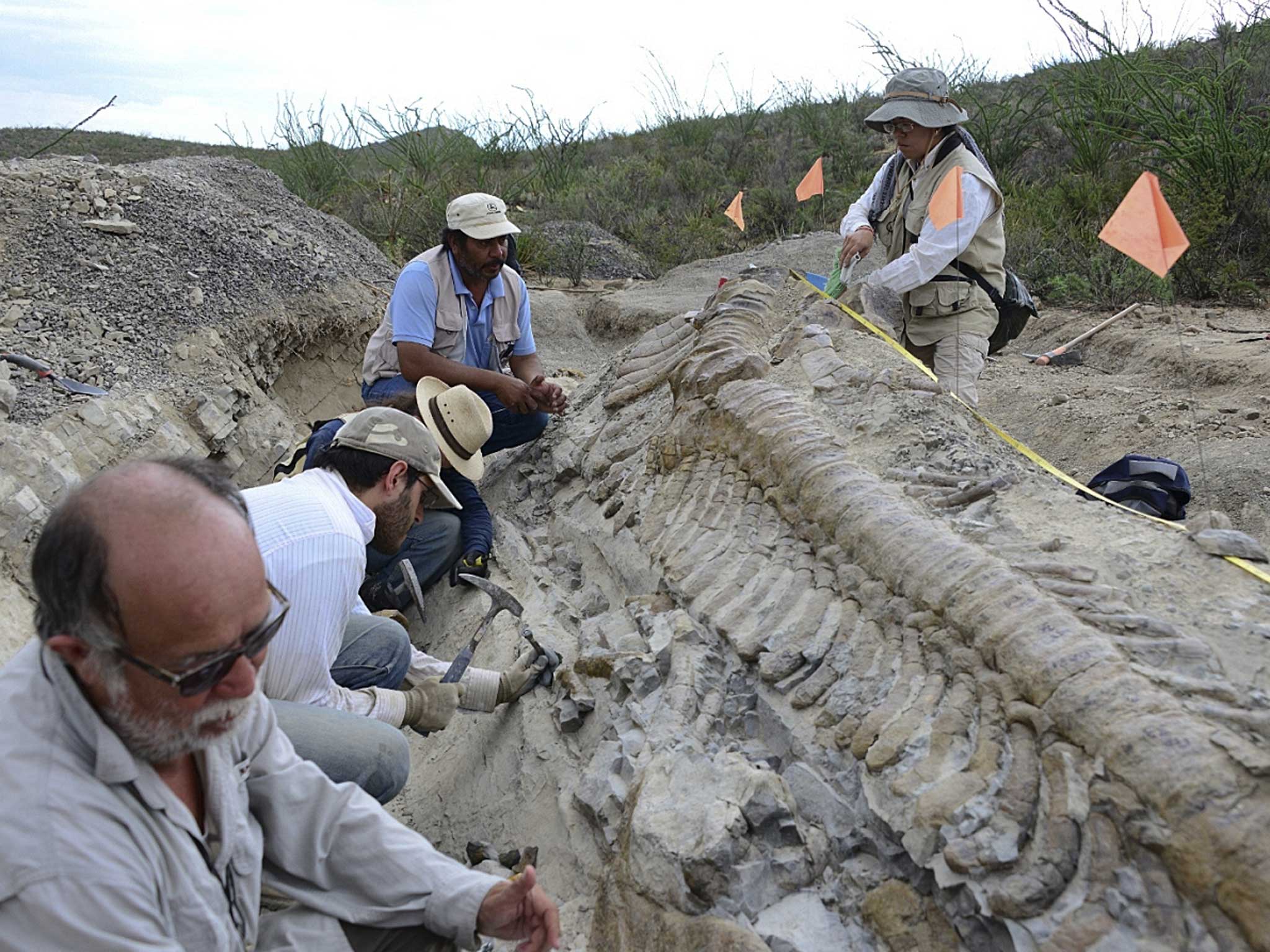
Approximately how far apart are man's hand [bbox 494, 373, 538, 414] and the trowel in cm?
192

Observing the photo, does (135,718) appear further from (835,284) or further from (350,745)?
(835,284)

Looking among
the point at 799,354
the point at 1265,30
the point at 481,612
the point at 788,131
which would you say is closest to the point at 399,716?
the point at 481,612

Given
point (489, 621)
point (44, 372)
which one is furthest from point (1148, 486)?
point (44, 372)

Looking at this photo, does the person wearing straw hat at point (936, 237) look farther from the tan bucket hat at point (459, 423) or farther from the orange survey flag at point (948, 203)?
the tan bucket hat at point (459, 423)

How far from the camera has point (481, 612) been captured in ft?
13.4

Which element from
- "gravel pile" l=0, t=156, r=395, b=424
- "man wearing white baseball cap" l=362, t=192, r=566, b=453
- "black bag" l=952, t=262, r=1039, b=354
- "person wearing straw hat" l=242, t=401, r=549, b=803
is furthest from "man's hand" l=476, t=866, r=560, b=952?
"gravel pile" l=0, t=156, r=395, b=424

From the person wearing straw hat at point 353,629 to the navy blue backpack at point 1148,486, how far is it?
2061 millimetres

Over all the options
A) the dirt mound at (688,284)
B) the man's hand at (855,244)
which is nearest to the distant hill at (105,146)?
the dirt mound at (688,284)

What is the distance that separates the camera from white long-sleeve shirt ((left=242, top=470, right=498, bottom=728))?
257 centimetres

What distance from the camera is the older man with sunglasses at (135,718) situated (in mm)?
1479

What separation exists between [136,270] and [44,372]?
4.40ft

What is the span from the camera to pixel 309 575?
102 inches

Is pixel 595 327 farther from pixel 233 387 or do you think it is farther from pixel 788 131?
pixel 788 131

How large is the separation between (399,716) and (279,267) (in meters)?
4.56
